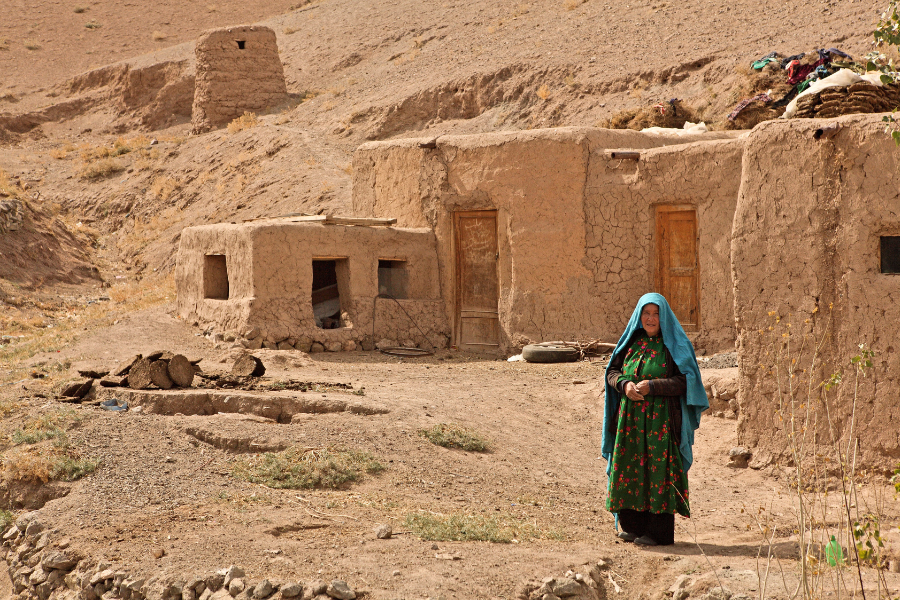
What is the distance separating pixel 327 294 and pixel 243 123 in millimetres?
12465

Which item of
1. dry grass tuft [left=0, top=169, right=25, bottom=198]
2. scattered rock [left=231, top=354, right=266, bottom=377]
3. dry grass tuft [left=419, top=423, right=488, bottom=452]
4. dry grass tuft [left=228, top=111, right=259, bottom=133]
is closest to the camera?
dry grass tuft [left=419, top=423, right=488, bottom=452]

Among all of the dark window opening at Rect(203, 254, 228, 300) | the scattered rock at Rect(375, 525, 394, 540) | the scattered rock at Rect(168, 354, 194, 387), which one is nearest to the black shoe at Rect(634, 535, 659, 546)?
the scattered rock at Rect(375, 525, 394, 540)

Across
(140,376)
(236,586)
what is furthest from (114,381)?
(236,586)

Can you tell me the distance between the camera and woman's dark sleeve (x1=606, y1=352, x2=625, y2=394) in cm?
497

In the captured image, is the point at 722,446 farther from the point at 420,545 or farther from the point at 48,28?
the point at 48,28

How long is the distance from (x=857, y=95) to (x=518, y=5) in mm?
20973

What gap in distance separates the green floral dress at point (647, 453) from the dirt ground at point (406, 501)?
0.25 meters

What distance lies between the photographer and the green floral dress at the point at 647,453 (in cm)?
483

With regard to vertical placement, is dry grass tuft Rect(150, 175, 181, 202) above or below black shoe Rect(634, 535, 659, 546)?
above

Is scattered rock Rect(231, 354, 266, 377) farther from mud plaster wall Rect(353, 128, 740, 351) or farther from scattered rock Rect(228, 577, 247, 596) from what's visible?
scattered rock Rect(228, 577, 247, 596)

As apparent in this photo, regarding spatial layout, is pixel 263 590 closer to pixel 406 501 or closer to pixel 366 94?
pixel 406 501

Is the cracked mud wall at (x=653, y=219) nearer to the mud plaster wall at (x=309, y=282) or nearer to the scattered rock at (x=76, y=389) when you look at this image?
the mud plaster wall at (x=309, y=282)

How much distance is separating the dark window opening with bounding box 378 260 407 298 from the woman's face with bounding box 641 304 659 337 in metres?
8.10

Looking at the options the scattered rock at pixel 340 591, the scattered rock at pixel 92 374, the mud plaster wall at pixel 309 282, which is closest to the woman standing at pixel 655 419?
the scattered rock at pixel 340 591
